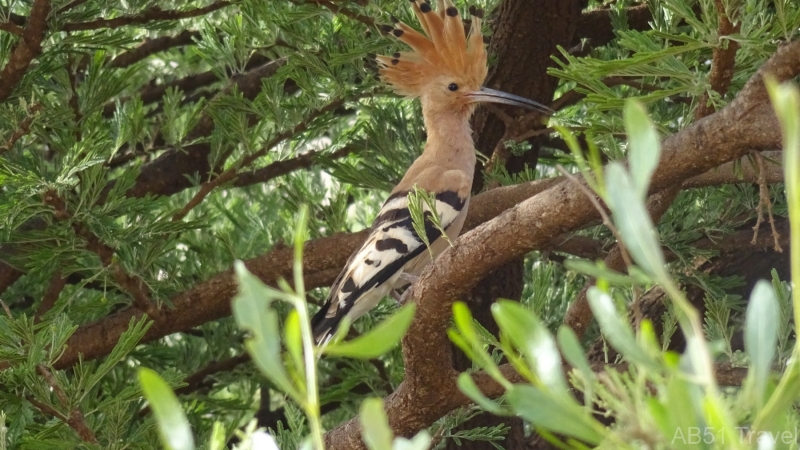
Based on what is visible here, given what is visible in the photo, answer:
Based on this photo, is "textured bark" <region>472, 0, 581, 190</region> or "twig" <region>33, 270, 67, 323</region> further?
"textured bark" <region>472, 0, 581, 190</region>

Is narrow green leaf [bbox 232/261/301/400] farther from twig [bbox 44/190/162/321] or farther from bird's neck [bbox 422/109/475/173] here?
bird's neck [bbox 422/109/475/173]

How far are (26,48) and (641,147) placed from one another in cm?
162

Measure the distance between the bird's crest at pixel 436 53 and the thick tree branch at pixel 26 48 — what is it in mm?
825

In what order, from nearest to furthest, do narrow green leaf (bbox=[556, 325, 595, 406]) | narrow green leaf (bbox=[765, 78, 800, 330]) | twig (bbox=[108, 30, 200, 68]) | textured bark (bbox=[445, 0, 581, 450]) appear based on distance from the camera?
1. narrow green leaf (bbox=[765, 78, 800, 330])
2. narrow green leaf (bbox=[556, 325, 595, 406])
3. textured bark (bbox=[445, 0, 581, 450])
4. twig (bbox=[108, 30, 200, 68])

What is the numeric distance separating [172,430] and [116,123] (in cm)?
164

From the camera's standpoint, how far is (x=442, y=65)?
2.59m

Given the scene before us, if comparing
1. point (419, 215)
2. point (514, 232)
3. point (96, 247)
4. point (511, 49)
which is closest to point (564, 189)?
point (514, 232)

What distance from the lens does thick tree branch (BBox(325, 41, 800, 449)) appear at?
1.29 meters

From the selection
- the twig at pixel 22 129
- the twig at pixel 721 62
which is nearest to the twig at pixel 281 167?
the twig at pixel 22 129

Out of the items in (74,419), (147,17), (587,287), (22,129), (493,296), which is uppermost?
(147,17)

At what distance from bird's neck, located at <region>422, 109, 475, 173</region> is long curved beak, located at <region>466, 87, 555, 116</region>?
0.08m

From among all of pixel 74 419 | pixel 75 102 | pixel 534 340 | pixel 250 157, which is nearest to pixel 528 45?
pixel 250 157

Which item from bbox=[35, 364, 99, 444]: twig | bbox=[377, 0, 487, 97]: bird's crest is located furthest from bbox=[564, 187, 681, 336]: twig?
bbox=[35, 364, 99, 444]: twig

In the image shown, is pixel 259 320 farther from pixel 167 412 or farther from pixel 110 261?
pixel 110 261
